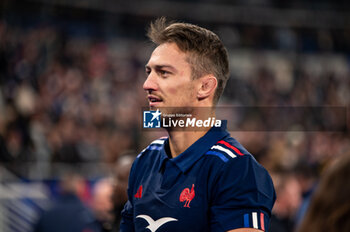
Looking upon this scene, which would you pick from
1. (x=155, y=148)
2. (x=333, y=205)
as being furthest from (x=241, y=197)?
(x=333, y=205)

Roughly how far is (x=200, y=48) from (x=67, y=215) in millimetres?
4158

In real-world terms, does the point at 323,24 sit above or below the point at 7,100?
above

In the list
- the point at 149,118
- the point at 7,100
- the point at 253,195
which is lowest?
the point at 253,195

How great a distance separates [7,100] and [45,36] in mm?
3843

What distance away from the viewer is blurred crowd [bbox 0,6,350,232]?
679cm

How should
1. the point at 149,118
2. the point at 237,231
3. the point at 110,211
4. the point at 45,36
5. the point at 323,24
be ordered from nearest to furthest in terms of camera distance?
the point at 237,231
the point at 149,118
the point at 110,211
the point at 45,36
the point at 323,24

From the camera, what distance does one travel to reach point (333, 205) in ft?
3.90

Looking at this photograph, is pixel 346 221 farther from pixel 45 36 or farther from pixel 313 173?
pixel 45 36

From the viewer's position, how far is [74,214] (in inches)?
245

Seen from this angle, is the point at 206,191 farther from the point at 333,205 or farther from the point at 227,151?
the point at 333,205

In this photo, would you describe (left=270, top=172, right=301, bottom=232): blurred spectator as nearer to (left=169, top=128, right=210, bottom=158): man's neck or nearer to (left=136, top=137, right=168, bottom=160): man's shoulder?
(left=136, top=137, right=168, bottom=160): man's shoulder

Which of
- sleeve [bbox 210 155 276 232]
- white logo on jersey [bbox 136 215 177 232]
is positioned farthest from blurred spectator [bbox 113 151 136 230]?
sleeve [bbox 210 155 276 232]

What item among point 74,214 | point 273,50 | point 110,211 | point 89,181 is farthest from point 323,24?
point 110,211

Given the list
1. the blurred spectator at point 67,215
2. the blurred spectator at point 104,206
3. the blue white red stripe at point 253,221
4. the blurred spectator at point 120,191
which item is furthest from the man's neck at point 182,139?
the blurred spectator at point 67,215
